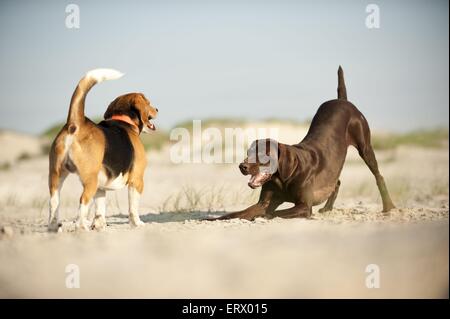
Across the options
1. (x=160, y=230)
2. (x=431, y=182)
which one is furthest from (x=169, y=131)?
(x=160, y=230)

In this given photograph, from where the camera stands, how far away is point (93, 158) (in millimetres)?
7164

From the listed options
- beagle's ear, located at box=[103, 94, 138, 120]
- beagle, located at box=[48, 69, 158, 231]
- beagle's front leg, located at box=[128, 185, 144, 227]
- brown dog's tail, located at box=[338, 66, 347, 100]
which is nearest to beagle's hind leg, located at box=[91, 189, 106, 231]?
beagle, located at box=[48, 69, 158, 231]

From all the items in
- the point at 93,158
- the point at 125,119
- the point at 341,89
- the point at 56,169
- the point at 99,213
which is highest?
the point at 341,89

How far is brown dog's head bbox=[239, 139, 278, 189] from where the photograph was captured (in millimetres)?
8406

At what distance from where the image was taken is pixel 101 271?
222 inches

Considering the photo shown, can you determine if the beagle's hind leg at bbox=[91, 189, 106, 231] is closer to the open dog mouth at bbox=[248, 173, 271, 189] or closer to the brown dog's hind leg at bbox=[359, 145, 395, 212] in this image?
the open dog mouth at bbox=[248, 173, 271, 189]

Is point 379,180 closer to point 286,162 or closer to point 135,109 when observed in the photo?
point 286,162

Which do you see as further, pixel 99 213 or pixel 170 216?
pixel 170 216

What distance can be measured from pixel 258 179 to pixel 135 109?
1733mm

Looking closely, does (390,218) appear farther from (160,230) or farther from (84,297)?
(84,297)

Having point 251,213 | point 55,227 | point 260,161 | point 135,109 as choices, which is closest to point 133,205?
point 55,227

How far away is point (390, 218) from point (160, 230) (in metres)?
3.03

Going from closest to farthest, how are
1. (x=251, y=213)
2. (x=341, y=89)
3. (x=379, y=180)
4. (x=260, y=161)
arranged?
1. (x=260, y=161)
2. (x=251, y=213)
3. (x=379, y=180)
4. (x=341, y=89)

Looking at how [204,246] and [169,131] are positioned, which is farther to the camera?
[169,131]
